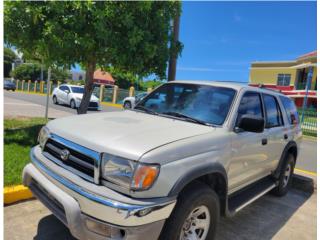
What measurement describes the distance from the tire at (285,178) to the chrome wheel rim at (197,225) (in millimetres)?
2444

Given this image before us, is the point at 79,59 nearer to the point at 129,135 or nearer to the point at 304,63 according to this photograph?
the point at 129,135

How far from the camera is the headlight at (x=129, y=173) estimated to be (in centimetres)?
244

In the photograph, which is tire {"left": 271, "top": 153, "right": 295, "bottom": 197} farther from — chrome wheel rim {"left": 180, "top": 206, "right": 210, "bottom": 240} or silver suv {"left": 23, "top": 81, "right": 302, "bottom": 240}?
chrome wheel rim {"left": 180, "top": 206, "right": 210, "bottom": 240}

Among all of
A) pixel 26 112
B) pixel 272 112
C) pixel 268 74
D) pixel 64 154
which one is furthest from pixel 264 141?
Result: pixel 268 74

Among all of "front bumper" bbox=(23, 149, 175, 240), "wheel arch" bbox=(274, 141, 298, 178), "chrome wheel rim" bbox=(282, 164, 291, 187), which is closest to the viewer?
"front bumper" bbox=(23, 149, 175, 240)

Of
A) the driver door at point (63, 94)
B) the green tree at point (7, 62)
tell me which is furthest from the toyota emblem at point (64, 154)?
the green tree at point (7, 62)

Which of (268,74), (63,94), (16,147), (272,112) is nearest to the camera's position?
(272,112)

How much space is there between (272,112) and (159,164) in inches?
108

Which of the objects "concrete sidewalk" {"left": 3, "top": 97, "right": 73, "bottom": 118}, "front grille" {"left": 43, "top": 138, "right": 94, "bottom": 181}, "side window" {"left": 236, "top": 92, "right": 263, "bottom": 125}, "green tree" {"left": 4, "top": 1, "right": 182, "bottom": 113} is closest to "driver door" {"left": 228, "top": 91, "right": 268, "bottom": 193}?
"side window" {"left": 236, "top": 92, "right": 263, "bottom": 125}

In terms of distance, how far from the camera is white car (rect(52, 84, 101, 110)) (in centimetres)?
1823

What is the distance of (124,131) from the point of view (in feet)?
9.59

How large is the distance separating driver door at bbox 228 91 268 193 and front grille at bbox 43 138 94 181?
158 cm

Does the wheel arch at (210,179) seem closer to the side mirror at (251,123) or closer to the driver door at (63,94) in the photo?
the side mirror at (251,123)

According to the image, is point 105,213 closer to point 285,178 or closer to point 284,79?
point 285,178
